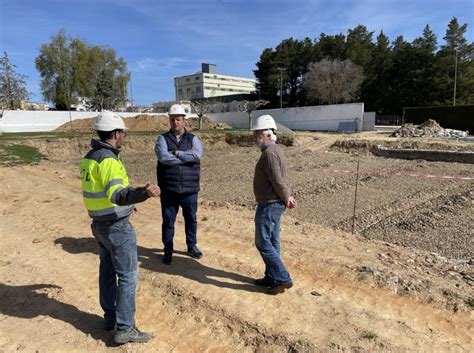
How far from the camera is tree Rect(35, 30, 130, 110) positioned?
46.7 m

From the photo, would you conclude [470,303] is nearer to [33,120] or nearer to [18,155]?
[18,155]

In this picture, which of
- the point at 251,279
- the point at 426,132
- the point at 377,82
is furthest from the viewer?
the point at 377,82

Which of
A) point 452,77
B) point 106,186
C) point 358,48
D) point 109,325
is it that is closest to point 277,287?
point 109,325

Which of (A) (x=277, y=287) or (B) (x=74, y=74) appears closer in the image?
(A) (x=277, y=287)

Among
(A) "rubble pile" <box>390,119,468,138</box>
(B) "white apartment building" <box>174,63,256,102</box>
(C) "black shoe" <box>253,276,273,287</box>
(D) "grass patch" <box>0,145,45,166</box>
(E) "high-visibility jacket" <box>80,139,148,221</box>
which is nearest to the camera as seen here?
(E) "high-visibility jacket" <box>80,139,148,221</box>

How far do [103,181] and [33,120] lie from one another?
37.3 m

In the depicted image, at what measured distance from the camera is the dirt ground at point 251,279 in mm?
2877

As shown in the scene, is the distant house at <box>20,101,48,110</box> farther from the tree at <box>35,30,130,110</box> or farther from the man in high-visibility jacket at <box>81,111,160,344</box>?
the man in high-visibility jacket at <box>81,111,160,344</box>

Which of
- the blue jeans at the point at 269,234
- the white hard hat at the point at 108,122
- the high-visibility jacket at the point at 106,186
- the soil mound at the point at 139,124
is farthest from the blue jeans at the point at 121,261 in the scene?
the soil mound at the point at 139,124

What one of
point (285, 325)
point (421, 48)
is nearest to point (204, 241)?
point (285, 325)

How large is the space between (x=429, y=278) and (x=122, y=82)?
186 feet

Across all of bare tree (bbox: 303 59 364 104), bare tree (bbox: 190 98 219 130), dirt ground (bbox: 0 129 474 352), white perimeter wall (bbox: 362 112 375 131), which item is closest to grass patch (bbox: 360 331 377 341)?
dirt ground (bbox: 0 129 474 352)

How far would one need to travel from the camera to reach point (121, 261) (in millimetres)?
2670

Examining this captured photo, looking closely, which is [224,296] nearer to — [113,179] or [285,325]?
[285,325]
